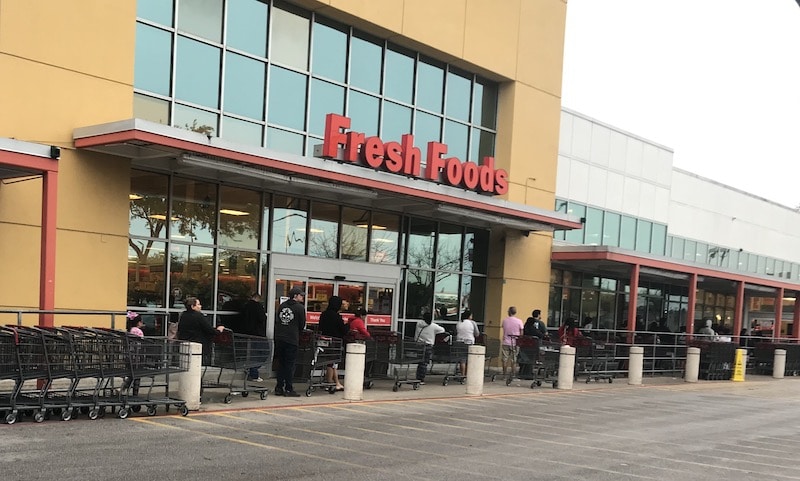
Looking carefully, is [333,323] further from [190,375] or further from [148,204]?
[190,375]

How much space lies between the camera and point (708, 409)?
1602 cm

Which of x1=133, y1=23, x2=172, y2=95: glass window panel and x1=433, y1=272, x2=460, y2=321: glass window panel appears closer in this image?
x1=133, y1=23, x2=172, y2=95: glass window panel

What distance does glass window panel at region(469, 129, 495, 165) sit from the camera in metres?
22.0

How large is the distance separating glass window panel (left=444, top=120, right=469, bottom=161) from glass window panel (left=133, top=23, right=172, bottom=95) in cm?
871

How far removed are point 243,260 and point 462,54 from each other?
345 inches

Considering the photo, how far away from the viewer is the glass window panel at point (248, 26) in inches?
623

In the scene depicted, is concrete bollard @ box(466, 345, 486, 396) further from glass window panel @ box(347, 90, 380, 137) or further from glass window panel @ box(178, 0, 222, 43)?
glass window panel @ box(178, 0, 222, 43)

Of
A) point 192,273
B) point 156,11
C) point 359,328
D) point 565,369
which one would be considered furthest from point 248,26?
point 565,369

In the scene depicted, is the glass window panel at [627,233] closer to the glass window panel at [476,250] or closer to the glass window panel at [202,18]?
the glass window panel at [476,250]

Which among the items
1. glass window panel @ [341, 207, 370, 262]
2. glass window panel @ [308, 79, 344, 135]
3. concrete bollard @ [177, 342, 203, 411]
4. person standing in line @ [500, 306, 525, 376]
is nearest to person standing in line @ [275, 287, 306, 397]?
concrete bollard @ [177, 342, 203, 411]

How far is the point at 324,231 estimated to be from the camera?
17.9 m

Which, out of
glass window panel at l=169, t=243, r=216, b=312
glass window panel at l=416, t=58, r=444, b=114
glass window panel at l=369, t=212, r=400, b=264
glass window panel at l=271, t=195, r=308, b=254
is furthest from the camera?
glass window panel at l=416, t=58, r=444, b=114

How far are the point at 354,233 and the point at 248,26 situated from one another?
18.0 ft

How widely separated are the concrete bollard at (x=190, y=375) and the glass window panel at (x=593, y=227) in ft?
63.6
